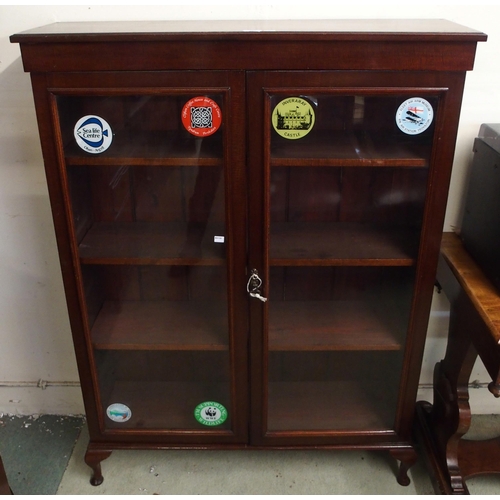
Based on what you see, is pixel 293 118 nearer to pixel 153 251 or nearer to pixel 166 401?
pixel 153 251

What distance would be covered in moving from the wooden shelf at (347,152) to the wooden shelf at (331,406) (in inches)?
28.3

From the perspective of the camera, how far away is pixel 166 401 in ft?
5.49

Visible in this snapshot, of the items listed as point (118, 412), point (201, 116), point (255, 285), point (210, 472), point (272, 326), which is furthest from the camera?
point (210, 472)

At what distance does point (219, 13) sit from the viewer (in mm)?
1405

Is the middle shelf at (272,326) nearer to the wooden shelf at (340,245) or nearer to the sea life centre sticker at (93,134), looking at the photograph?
the wooden shelf at (340,245)

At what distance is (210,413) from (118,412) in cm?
29

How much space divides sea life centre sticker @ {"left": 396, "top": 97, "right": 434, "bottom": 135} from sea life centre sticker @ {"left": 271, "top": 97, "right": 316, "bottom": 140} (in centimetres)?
20

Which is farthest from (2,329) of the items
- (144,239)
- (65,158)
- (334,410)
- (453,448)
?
(453,448)

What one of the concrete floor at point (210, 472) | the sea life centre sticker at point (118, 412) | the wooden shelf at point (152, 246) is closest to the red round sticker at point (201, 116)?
the wooden shelf at point (152, 246)

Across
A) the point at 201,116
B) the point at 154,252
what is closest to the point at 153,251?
the point at 154,252

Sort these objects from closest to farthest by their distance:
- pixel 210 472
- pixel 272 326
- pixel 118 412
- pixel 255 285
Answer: pixel 255 285, pixel 272 326, pixel 118 412, pixel 210 472

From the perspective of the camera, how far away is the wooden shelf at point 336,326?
147 centimetres

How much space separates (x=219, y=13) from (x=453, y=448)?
1.45 meters

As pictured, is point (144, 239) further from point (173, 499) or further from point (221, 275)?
point (173, 499)
